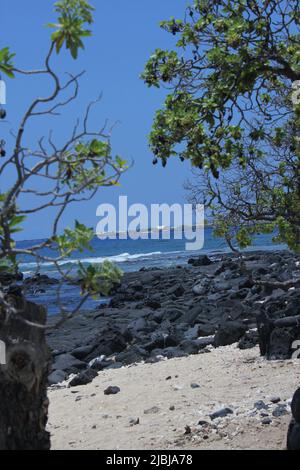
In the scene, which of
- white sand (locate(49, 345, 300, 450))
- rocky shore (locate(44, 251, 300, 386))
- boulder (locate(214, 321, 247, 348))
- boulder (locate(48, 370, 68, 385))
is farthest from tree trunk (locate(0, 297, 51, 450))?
boulder (locate(214, 321, 247, 348))

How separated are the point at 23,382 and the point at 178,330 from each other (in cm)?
1121

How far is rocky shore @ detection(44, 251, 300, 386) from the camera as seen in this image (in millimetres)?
12102

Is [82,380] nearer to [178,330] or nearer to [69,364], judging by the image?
[69,364]

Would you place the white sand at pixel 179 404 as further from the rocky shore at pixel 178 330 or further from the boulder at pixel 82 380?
the rocky shore at pixel 178 330

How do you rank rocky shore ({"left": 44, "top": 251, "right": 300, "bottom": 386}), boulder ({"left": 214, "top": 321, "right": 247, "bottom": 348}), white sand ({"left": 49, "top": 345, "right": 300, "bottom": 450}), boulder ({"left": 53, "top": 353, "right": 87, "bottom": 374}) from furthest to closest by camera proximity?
boulder ({"left": 53, "top": 353, "right": 87, "bottom": 374}) → boulder ({"left": 214, "top": 321, "right": 247, "bottom": 348}) → rocky shore ({"left": 44, "top": 251, "right": 300, "bottom": 386}) → white sand ({"left": 49, "top": 345, "right": 300, "bottom": 450})

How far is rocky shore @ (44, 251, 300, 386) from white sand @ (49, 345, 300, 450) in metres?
0.46

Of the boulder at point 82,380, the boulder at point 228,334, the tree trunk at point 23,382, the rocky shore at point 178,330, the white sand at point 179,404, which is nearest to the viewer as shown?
the tree trunk at point 23,382

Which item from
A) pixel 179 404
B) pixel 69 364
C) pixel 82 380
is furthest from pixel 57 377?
pixel 179 404

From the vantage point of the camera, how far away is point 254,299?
19656 millimetres

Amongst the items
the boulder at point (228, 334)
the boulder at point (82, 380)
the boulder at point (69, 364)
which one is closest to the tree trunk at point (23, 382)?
the boulder at point (82, 380)

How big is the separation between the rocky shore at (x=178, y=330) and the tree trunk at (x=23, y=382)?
1932mm

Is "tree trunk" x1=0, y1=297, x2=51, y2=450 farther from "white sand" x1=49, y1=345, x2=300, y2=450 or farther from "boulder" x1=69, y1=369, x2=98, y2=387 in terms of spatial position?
"boulder" x1=69, y1=369, x2=98, y2=387

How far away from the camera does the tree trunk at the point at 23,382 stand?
5691 mm

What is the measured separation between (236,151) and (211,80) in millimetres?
962
